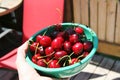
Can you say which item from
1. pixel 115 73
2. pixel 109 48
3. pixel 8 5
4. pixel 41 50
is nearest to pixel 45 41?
pixel 41 50

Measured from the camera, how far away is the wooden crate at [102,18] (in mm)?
2775

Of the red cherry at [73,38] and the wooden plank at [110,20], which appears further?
the wooden plank at [110,20]

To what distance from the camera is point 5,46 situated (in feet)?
12.3

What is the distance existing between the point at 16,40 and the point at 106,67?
4.91 feet

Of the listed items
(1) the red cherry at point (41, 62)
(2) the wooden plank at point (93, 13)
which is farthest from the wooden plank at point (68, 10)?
(1) the red cherry at point (41, 62)

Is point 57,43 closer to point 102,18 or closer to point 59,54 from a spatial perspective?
point 59,54

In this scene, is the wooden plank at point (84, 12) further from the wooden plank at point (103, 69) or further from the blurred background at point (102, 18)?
the wooden plank at point (103, 69)

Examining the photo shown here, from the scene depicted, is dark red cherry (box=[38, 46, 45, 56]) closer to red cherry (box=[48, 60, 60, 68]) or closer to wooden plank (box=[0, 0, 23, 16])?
red cherry (box=[48, 60, 60, 68])

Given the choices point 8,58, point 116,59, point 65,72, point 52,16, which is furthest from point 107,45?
point 65,72

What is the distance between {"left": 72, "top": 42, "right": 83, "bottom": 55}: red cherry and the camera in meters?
1.32

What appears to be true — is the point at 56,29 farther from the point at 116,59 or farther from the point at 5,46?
the point at 5,46

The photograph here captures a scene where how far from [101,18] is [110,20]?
0.11 m

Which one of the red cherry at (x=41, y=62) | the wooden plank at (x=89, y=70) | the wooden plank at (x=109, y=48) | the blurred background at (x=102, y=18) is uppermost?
the red cherry at (x=41, y=62)

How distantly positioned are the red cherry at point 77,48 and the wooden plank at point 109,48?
1733 mm
